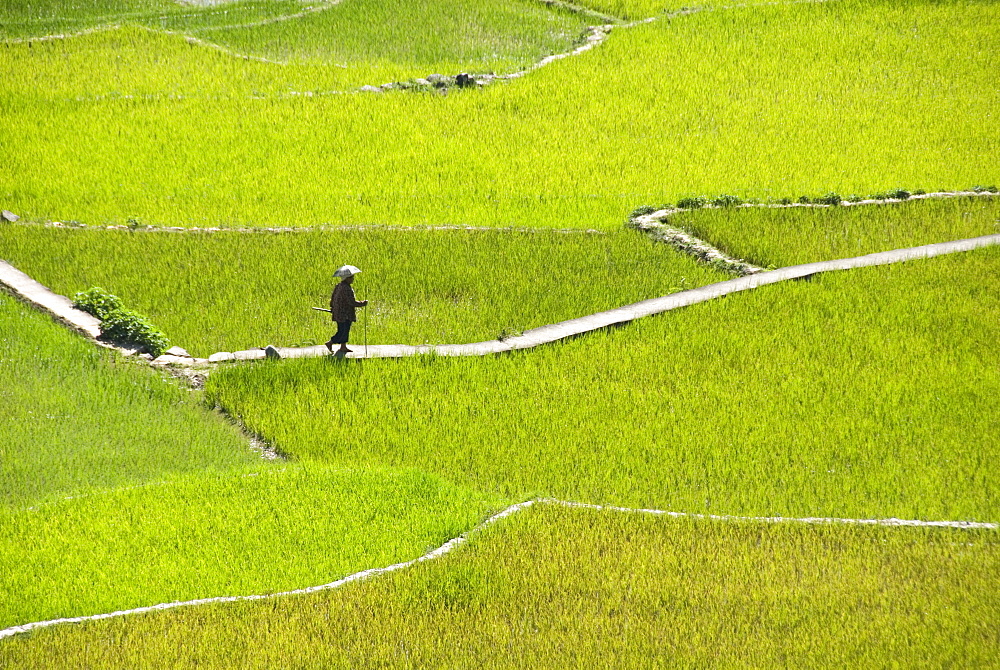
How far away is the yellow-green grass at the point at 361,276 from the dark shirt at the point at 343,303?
739 mm

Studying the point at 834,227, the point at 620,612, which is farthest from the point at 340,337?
the point at 834,227

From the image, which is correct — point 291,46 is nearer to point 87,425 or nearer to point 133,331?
point 133,331

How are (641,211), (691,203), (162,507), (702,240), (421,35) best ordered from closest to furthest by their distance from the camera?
(162,507) → (702,240) → (641,211) → (691,203) → (421,35)

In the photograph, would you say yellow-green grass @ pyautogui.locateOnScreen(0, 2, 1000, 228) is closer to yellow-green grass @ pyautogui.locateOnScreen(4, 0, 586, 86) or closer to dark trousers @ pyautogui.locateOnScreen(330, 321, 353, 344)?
yellow-green grass @ pyautogui.locateOnScreen(4, 0, 586, 86)

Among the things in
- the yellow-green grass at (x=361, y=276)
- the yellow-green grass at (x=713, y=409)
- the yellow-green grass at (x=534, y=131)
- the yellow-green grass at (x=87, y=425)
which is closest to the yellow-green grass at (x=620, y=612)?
the yellow-green grass at (x=713, y=409)

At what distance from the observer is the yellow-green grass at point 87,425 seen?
10.3 metres

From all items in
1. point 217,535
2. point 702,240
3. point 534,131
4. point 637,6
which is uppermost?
point 637,6

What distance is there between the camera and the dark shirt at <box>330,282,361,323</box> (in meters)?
12.8

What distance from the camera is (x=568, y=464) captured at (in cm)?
1056

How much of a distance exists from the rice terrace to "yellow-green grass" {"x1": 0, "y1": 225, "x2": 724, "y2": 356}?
6 cm

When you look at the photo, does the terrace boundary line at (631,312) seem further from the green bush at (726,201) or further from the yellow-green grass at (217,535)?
the yellow-green grass at (217,535)

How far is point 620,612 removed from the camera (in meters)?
7.86

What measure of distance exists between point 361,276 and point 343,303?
2.40m

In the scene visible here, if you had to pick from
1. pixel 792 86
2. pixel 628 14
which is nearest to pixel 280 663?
pixel 792 86
